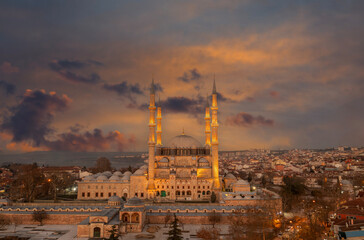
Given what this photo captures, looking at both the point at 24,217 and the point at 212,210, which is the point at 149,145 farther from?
the point at 24,217

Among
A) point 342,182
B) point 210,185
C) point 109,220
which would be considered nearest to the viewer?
point 109,220

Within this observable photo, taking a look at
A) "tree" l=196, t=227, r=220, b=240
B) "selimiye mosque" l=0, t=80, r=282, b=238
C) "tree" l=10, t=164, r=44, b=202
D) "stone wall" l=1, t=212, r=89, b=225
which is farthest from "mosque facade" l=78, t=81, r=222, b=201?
"tree" l=196, t=227, r=220, b=240

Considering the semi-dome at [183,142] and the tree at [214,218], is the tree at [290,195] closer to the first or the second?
the tree at [214,218]

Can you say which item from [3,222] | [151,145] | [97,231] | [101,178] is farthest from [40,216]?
[151,145]

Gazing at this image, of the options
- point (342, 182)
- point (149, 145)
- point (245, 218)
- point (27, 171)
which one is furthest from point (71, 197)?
point (342, 182)

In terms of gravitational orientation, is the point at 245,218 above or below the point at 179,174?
below

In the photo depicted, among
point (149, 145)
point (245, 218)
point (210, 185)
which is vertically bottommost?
point (245, 218)

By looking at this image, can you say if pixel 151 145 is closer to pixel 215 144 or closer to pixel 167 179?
pixel 167 179
